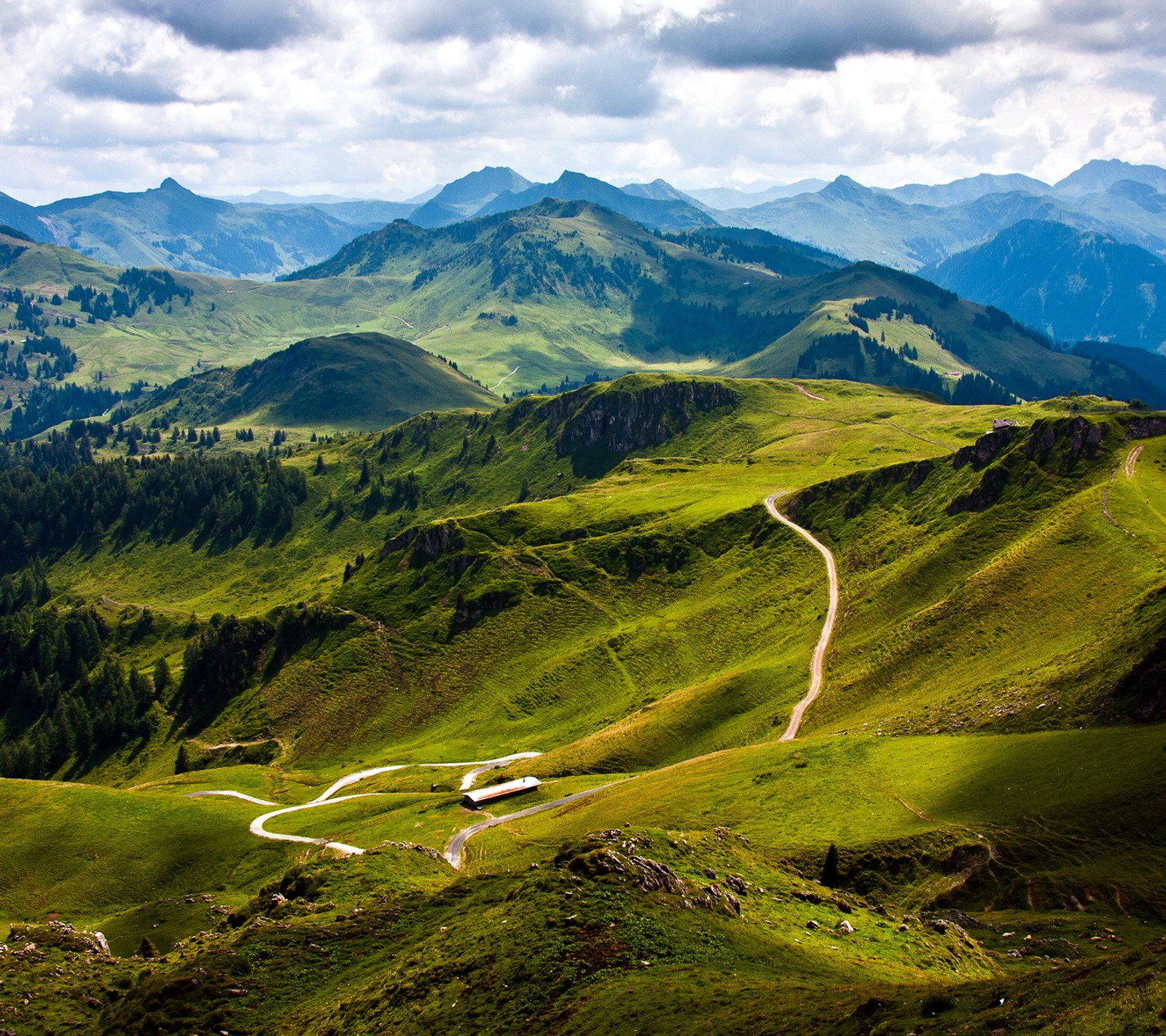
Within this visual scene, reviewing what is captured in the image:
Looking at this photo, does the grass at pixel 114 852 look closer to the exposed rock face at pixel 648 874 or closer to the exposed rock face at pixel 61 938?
the exposed rock face at pixel 61 938

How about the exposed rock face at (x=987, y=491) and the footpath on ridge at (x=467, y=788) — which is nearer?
the footpath on ridge at (x=467, y=788)

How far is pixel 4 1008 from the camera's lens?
191ft

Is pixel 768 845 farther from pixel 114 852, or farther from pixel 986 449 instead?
pixel 986 449

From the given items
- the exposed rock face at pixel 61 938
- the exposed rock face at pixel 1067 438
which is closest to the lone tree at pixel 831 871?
the exposed rock face at pixel 61 938

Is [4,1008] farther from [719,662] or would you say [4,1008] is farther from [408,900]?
[719,662]

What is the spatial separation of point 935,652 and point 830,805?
48.2 metres

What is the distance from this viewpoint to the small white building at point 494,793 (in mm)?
116250

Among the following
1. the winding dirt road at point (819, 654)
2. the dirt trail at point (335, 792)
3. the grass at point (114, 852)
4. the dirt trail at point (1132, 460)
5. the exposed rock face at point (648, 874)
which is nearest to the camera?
the exposed rock face at point (648, 874)

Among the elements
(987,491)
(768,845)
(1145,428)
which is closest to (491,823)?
(768,845)

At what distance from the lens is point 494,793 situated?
118 metres

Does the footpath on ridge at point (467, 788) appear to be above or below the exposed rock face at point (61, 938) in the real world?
below

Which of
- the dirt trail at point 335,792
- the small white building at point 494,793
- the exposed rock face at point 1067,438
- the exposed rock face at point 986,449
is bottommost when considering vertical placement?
the dirt trail at point 335,792

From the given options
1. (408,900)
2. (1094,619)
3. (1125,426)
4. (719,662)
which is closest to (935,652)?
(1094,619)

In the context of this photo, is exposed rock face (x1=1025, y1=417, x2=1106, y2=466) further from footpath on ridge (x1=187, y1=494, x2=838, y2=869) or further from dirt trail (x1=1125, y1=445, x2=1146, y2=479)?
footpath on ridge (x1=187, y1=494, x2=838, y2=869)
